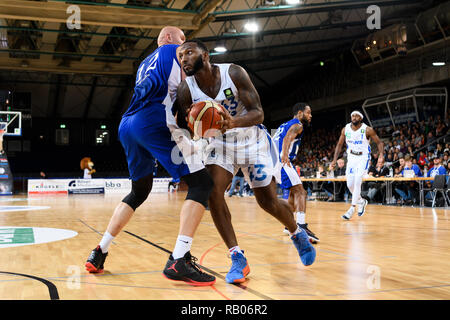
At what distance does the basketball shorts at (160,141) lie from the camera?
3.05 meters

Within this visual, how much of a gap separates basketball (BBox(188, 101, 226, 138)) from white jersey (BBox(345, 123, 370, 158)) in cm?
624

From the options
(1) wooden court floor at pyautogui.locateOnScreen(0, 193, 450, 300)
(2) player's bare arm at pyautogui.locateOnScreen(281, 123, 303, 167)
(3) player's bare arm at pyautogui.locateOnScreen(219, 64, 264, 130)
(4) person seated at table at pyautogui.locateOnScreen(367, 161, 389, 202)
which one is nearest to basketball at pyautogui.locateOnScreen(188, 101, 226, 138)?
(3) player's bare arm at pyautogui.locateOnScreen(219, 64, 264, 130)

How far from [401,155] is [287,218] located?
1296 centimetres

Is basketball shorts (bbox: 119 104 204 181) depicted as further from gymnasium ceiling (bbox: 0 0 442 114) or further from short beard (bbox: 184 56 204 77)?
gymnasium ceiling (bbox: 0 0 442 114)

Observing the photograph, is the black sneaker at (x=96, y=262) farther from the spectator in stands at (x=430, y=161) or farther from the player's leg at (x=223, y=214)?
the spectator in stands at (x=430, y=161)

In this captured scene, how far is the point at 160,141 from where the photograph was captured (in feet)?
10.3

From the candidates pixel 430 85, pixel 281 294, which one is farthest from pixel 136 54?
pixel 281 294

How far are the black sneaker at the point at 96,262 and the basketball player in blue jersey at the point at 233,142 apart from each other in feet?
3.01

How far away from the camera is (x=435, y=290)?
278 cm

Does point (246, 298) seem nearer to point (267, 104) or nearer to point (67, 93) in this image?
point (67, 93)

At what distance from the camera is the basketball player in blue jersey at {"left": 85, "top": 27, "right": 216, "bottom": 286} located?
299 cm

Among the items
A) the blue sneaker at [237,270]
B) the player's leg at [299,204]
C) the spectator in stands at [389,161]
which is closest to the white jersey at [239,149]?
the blue sneaker at [237,270]
